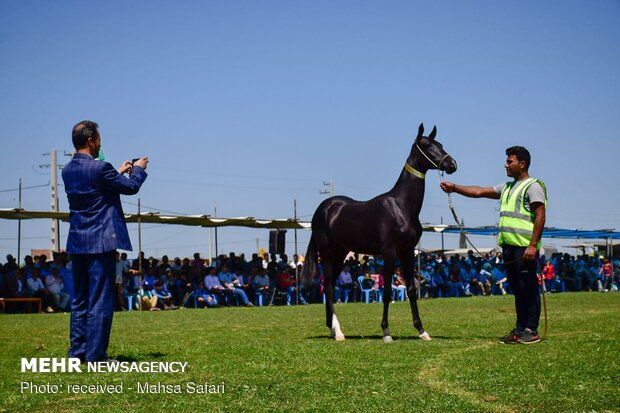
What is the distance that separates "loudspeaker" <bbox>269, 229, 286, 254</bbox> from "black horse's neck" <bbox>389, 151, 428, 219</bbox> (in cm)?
2042

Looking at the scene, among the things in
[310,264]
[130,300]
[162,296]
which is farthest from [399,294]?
[310,264]

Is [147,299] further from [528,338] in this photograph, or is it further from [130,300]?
[528,338]

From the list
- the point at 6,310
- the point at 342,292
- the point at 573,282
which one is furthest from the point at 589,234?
the point at 6,310

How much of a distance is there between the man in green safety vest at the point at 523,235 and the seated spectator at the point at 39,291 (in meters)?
17.8

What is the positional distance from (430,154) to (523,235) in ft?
5.69

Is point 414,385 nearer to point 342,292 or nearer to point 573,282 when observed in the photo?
point 342,292

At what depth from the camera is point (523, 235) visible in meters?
9.19

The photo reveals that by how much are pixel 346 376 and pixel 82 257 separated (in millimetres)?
2774

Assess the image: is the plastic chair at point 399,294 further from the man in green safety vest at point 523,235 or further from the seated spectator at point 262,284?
the man in green safety vest at point 523,235

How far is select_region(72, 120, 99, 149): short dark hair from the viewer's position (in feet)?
24.5

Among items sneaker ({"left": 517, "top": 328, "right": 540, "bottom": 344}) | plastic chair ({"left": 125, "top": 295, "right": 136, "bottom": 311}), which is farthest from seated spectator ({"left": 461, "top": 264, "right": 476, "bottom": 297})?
sneaker ({"left": 517, "top": 328, "right": 540, "bottom": 344})

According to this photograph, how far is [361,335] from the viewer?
11.2 metres

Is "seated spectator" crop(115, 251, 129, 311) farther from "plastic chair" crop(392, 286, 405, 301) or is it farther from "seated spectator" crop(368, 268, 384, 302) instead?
"plastic chair" crop(392, 286, 405, 301)

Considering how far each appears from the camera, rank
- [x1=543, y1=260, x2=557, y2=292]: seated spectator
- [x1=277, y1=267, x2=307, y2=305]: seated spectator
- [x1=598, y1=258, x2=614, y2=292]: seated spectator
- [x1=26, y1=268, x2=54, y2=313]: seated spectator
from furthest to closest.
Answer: [x1=598, y1=258, x2=614, y2=292]: seated spectator → [x1=543, y1=260, x2=557, y2=292]: seated spectator → [x1=277, y1=267, x2=307, y2=305]: seated spectator → [x1=26, y1=268, x2=54, y2=313]: seated spectator
